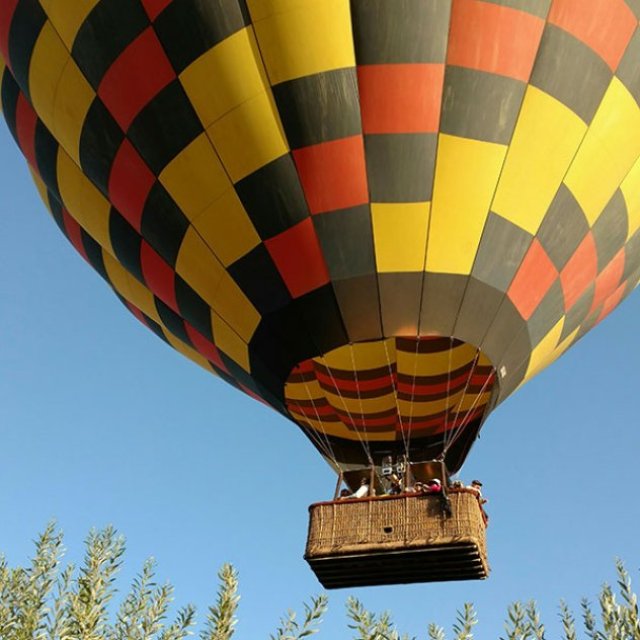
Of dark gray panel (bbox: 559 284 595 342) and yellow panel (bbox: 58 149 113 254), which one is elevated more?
yellow panel (bbox: 58 149 113 254)

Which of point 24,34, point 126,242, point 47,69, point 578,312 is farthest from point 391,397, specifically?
point 24,34

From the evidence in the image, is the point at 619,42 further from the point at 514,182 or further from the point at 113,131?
the point at 113,131

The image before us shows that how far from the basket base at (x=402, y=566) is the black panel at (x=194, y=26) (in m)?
3.33

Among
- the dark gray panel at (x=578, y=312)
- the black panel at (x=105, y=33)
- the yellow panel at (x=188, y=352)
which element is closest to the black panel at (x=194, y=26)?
the black panel at (x=105, y=33)

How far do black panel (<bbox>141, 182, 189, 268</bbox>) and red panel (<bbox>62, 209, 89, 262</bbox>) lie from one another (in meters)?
1.95

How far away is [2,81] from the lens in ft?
25.4

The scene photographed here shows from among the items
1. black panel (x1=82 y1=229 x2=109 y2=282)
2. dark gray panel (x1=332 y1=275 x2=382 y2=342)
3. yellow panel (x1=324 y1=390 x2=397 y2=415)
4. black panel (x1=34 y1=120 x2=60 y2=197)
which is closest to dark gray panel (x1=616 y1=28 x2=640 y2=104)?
dark gray panel (x1=332 y1=275 x2=382 y2=342)

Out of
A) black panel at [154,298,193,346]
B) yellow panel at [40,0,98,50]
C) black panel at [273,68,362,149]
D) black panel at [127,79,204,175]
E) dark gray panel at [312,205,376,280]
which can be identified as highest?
yellow panel at [40,0,98,50]

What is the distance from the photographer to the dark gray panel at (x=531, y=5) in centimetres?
563

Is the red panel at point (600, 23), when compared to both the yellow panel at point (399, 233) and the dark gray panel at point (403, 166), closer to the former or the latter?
the dark gray panel at point (403, 166)

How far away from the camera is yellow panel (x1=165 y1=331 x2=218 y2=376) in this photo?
316 inches

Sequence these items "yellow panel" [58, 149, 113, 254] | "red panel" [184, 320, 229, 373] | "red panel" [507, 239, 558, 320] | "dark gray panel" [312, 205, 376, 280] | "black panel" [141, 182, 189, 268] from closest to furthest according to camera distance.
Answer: "dark gray panel" [312, 205, 376, 280], "red panel" [507, 239, 558, 320], "black panel" [141, 182, 189, 268], "red panel" [184, 320, 229, 373], "yellow panel" [58, 149, 113, 254]

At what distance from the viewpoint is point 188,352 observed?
8.23 m

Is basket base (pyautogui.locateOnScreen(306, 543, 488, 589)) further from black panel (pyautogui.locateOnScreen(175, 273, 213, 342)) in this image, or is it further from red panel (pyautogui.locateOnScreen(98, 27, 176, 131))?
red panel (pyautogui.locateOnScreen(98, 27, 176, 131))
